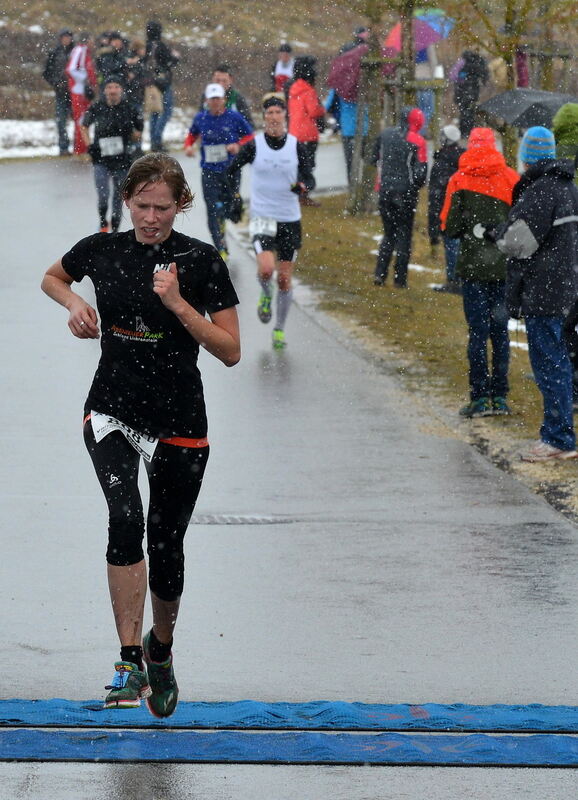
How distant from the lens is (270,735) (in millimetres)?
5363

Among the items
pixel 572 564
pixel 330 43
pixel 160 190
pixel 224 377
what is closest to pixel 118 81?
pixel 224 377

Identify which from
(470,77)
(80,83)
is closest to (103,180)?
(470,77)

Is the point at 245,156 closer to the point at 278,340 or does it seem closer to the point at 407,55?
the point at 278,340

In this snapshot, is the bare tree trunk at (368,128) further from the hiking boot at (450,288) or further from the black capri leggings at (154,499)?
the black capri leggings at (154,499)

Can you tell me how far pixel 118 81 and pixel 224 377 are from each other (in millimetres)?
7577

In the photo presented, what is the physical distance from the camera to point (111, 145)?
62.0 feet

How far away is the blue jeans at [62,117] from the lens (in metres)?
29.9

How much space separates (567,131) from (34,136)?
25256 mm

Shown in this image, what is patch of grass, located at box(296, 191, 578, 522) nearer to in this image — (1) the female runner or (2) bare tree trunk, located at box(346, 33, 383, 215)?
(2) bare tree trunk, located at box(346, 33, 383, 215)

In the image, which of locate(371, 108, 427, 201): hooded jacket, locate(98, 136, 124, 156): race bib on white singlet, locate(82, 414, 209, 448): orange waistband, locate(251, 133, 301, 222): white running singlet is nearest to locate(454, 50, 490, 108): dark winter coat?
locate(371, 108, 427, 201): hooded jacket

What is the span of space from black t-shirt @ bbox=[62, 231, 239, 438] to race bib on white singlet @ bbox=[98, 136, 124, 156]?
13.7 m

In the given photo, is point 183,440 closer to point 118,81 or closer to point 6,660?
point 6,660

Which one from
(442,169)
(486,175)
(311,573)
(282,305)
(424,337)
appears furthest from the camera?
(442,169)

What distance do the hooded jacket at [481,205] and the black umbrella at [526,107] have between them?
4.68 metres
